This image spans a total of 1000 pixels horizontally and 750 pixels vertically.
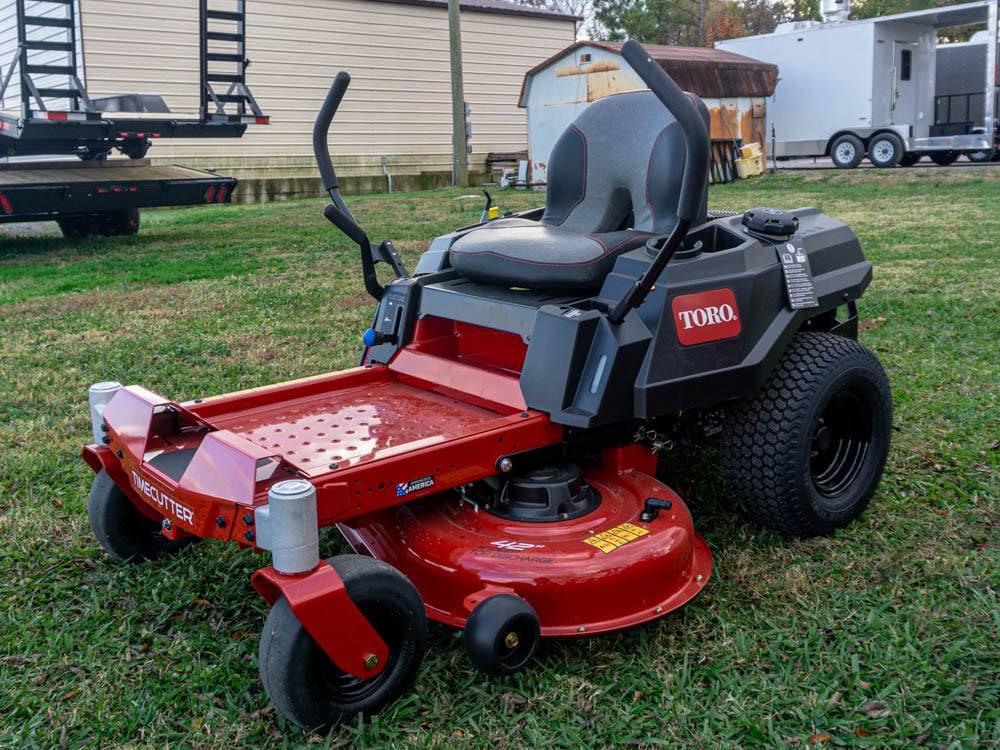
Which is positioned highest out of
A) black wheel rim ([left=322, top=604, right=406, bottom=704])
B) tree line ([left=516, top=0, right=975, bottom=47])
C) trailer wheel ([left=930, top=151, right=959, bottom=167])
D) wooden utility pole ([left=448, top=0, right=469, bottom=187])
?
tree line ([left=516, top=0, right=975, bottom=47])

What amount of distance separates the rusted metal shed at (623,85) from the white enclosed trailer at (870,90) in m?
0.65

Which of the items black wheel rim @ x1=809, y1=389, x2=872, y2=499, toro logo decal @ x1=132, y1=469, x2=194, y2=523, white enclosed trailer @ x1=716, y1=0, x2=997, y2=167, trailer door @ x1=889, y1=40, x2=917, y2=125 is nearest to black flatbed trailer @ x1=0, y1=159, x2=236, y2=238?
toro logo decal @ x1=132, y1=469, x2=194, y2=523

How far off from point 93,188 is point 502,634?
8133 millimetres

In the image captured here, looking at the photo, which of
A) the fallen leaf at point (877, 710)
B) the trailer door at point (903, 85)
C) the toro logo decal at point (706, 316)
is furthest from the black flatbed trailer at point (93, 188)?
the trailer door at point (903, 85)

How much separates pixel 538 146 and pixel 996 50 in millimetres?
7783

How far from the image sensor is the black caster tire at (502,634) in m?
2.24

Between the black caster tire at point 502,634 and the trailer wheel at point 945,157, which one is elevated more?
the trailer wheel at point 945,157

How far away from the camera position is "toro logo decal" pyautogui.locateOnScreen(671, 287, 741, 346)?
2.78 m

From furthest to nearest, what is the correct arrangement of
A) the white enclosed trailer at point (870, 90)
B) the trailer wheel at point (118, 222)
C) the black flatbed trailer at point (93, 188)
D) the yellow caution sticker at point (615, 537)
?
the white enclosed trailer at point (870, 90) → the trailer wheel at point (118, 222) → the black flatbed trailer at point (93, 188) → the yellow caution sticker at point (615, 537)

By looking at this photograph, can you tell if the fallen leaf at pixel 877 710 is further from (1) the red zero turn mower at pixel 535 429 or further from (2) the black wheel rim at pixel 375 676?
(2) the black wheel rim at pixel 375 676

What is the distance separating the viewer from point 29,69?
27.2ft

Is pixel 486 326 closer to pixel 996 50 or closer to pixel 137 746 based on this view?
pixel 137 746

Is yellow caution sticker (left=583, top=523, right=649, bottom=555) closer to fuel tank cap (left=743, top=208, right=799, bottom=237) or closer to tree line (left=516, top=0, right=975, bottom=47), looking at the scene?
fuel tank cap (left=743, top=208, right=799, bottom=237)

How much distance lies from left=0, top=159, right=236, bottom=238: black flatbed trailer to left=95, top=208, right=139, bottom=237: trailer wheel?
198 millimetres
